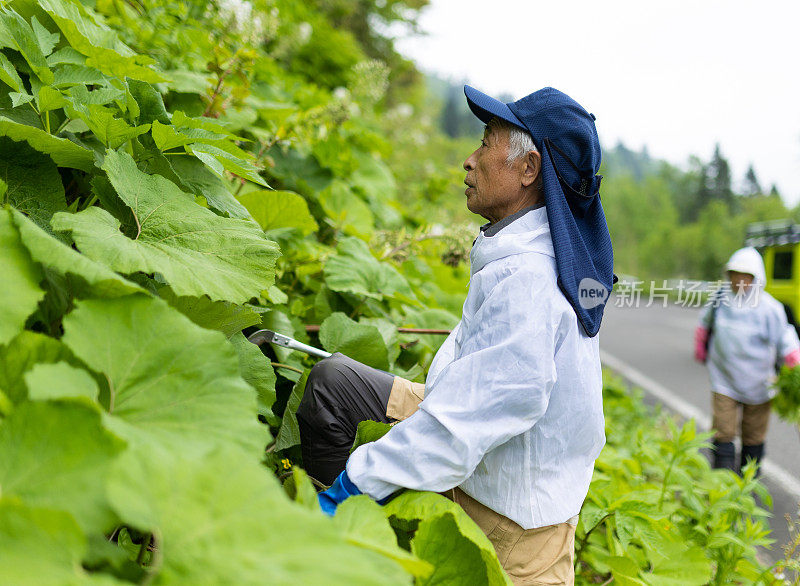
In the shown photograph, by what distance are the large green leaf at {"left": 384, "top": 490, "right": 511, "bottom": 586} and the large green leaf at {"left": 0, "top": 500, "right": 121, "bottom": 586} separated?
0.66 metres

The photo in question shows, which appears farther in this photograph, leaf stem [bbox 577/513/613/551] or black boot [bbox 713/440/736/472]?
black boot [bbox 713/440/736/472]

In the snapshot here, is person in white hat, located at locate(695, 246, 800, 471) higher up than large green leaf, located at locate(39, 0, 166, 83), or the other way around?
large green leaf, located at locate(39, 0, 166, 83)

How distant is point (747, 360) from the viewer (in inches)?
193

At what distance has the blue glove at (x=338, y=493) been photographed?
145 centimetres

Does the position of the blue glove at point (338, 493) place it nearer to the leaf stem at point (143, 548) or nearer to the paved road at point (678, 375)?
the leaf stem at point (143, 548)

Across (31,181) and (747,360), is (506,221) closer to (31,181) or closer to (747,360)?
(31,181)

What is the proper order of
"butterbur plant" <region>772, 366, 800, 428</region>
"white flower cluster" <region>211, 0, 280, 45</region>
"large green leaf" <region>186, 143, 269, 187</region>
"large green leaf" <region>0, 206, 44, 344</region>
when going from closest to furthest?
"large green leaf" <region>0, 206, 44, 344</region>
"large green leaf" <region>186, 143, 269, 187</region>
"white flower cluster" <region>211, 0, 280, 45</region>
"butterbur plant" <region>772, 366, 800, 428</region>

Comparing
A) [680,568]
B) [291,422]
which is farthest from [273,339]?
[680,568]

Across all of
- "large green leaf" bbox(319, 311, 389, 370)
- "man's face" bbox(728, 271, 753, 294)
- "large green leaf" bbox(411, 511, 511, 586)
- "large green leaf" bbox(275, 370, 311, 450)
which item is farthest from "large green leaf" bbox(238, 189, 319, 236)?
"man's face" bbox(728, 271, 753, 294)

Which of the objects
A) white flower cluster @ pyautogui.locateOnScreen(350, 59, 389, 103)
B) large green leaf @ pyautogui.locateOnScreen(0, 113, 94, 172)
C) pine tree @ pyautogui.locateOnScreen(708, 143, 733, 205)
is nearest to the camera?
large green leaf @ pyautogui.locateOnScreen(0, 113, 94, 172)

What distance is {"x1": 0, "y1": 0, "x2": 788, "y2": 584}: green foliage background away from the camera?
821mm

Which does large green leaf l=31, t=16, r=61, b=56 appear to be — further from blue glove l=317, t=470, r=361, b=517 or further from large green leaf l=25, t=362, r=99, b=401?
blue glove l=317, t=470, r=361, b=517

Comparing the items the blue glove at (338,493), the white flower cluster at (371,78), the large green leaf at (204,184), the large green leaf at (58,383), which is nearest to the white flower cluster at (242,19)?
the white flower cluster at (371,78)

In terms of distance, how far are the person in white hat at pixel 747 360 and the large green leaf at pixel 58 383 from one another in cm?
488
